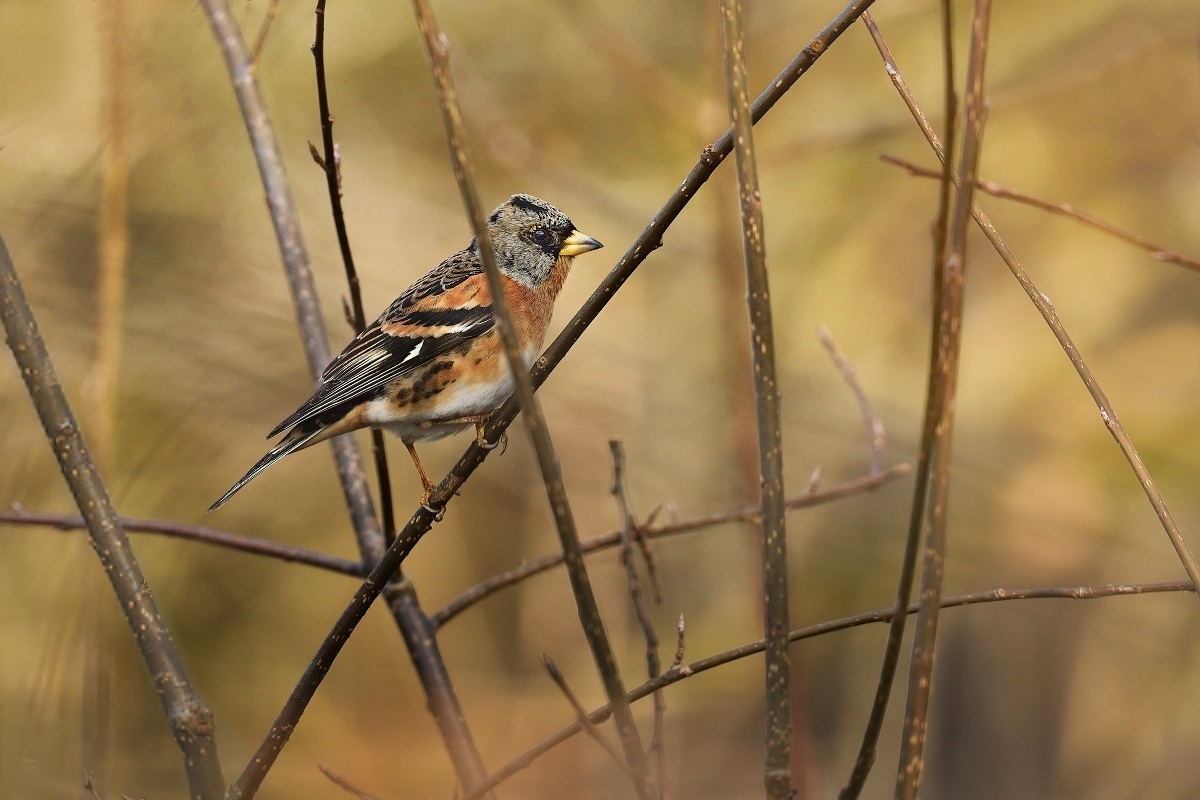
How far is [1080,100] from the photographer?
5684 mm

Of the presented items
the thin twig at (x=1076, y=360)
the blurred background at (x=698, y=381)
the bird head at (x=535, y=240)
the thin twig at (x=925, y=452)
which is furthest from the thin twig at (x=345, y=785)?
the blurred background at (x=698, y=381)

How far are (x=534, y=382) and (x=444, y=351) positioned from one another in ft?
5.26

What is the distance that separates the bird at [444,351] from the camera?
10.5 feet

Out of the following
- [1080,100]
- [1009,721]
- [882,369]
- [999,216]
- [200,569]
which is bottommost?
[1009,721]

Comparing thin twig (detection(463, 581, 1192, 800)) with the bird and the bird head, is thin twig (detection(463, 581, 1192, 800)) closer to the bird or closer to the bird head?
the bird

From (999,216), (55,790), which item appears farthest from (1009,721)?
(55,790)

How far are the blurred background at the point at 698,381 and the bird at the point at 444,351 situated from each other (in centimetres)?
119

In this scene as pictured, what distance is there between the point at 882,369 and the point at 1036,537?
3.76 ft


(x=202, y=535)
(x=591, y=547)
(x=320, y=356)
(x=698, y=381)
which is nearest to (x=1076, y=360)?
(x=591, y=547)

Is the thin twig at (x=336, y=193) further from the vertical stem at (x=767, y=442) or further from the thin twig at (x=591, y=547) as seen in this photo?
the vertical stem at (x=767, y=442)

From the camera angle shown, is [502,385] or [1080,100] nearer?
[502,385]

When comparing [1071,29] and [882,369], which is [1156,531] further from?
[1071,29]

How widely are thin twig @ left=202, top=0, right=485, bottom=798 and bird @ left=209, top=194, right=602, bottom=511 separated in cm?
13

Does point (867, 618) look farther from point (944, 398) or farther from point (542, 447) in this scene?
point (542, 447)
